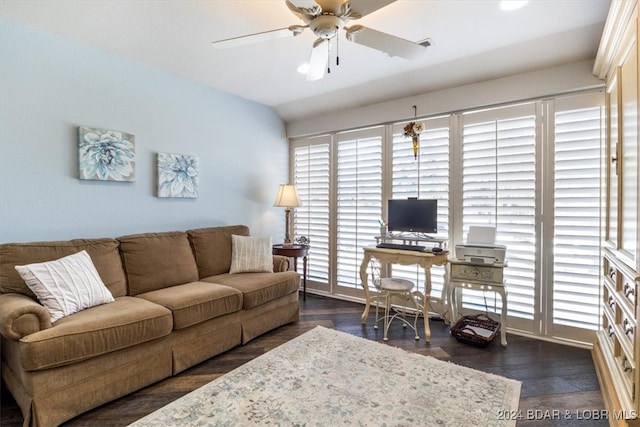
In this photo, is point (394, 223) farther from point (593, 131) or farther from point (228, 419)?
point (228, 419)

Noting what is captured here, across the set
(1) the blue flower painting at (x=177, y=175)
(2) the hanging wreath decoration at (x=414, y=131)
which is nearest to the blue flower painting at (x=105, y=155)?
(1) the blue flower painting at (x=177, y=175)

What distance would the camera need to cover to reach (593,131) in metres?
2.64

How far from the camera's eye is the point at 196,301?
246 cm

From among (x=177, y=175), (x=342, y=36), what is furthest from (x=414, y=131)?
(x=177, y=175)

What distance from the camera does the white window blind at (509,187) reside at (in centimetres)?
293

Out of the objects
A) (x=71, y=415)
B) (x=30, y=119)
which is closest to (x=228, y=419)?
(x=71, y=415)

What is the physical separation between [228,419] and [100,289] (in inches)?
54.0

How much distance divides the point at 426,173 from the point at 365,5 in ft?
7.12

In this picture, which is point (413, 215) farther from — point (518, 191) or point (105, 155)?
point (105, 155)

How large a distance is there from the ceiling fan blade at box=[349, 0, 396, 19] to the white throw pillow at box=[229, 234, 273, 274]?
2.45 meters

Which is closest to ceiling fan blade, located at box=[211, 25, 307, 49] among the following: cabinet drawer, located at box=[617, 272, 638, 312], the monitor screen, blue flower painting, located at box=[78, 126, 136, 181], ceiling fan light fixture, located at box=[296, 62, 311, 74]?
ceiling fan light fixture, located at box=[296, 62, 311, 74]

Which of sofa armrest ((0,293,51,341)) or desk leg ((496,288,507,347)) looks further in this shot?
desk leg ((496,288,507,347))

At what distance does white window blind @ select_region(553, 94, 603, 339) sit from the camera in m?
2.64

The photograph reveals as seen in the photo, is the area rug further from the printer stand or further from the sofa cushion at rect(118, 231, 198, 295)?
the sofa cushion at rect(118, 231, 198, 295)
